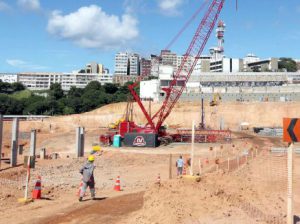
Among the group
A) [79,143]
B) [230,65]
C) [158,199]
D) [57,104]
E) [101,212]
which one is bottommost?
[101,212]

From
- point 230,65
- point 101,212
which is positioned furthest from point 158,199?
point 230,65

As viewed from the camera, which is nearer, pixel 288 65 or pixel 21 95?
pixel 21 95

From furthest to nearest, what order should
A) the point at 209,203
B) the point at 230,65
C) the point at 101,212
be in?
the point at 230,65 → the point at 101,212 → the point at 209,203

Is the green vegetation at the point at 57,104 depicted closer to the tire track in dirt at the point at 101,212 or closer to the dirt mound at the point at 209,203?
the tire track in dirt at the point at 101,212

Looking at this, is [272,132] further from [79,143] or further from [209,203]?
[209,203]

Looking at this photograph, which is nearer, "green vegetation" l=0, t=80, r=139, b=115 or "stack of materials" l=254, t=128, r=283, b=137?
"stack of materials" l=254, t=128, r=283, b=137

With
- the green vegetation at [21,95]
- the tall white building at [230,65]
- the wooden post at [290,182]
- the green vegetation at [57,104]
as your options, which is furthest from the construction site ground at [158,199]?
the tall white building at [230,65]

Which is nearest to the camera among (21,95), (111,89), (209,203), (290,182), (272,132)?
(290,182)

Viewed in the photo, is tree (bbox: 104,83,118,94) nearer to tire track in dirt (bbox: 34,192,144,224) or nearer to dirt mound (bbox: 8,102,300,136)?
dirt mound (bbox: 8,102,300,136)

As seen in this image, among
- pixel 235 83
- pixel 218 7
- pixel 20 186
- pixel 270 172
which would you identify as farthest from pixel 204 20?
pixel 235 83

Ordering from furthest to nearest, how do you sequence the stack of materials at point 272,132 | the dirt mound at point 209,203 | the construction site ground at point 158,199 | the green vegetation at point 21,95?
the green vegetation at point 21,95 < the stack of materials at point 272,132 < the construction site ground at point 158,199 < the dirt mound at point 209,203

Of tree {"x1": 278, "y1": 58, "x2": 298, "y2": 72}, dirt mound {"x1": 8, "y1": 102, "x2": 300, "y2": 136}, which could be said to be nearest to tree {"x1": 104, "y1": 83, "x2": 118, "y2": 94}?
dirt mound {"x1": 8, "y1": 102, "x2": 300, "y2": 136}

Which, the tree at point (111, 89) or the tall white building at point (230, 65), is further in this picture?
the tall white building at point (230, 65)

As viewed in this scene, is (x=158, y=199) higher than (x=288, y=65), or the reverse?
(x=288, y=65)
